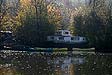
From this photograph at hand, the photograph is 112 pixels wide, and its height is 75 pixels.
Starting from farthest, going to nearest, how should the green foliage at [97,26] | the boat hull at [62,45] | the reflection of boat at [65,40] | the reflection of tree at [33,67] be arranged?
the reflection of boat at [65,40]
the boat hull at [62,45]
the green foliage at [97,26]
the reflection of tree at [33,67]

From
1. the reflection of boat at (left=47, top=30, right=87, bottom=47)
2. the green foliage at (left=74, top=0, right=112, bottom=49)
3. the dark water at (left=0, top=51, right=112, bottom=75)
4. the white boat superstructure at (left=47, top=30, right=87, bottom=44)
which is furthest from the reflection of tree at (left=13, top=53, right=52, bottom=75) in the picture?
the white boat superstructure at (left=47, top=30, right=87, bottom=44)

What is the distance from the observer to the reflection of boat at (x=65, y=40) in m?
74.9

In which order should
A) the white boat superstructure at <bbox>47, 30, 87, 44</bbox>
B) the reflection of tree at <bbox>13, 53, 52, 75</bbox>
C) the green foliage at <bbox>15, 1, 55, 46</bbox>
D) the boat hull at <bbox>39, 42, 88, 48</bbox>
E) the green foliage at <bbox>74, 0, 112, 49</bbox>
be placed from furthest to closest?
the white boat superstructure at <bbox>47, 30, 87, 44</bbox> → the boat hull at <bbox>39, 42, 88, 48</bbox> → the green foliage at <bbox>15, 1, 55, 46</bbox> → the green foliage at <bbox>74, 0, 112, 49</bbox> → the reflection of tree at <bbox>13, 53, 52, 75</bbox>

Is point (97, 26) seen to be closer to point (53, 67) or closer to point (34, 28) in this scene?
point (34, 28)

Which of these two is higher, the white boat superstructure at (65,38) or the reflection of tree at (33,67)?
the reflection of tree at (33,67)

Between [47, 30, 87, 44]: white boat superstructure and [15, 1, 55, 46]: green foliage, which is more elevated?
[15, 1, 55, 46]: green foliage

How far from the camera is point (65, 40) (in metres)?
78.8

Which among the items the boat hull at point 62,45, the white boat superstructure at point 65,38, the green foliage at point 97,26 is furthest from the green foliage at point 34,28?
the green foliage at point 97,26

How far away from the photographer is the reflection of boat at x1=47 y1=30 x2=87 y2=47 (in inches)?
2951

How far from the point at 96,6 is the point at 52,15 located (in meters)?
9.32

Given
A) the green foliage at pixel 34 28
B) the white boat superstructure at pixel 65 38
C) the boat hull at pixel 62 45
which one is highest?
the green foliage at pixel 34 28

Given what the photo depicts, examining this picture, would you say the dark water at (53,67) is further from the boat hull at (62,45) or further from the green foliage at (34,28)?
the boat hull at (62,45)

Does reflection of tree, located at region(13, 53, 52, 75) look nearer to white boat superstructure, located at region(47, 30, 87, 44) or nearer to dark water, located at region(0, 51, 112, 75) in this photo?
dark water, located at region(0, 51, 112, 75)

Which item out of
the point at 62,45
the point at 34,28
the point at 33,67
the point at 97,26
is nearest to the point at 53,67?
the point at 33,67
